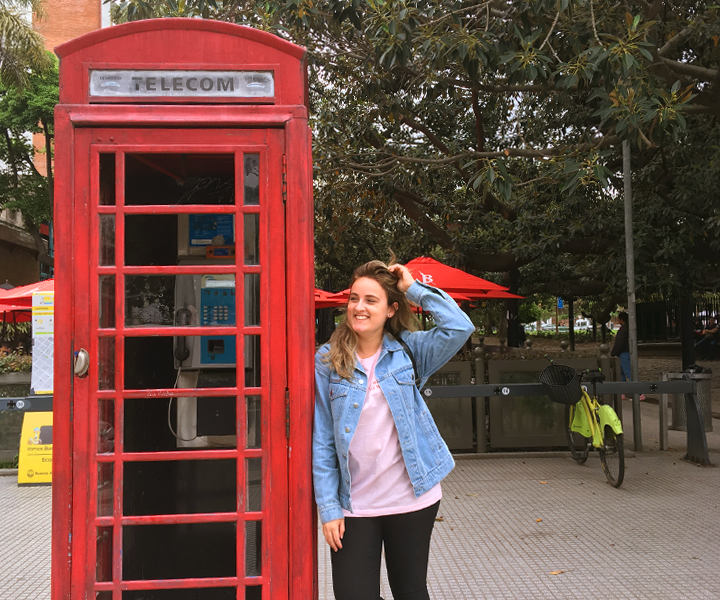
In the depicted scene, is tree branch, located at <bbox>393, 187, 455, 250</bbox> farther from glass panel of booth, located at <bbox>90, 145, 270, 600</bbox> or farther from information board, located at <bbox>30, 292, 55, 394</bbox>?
glass panel of booth, located at <bbox>90, 145, 270, 600</bbox>

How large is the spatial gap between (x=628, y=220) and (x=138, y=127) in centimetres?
633

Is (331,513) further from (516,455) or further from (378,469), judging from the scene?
(516,455)

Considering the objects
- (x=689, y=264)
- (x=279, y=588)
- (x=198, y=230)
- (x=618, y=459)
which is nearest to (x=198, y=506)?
(x=279, y=588)

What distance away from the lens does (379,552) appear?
7.36 feet

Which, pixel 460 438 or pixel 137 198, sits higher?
pixel 137 198

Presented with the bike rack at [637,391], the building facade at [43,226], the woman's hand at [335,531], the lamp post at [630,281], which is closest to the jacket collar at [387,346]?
the woman's hand at [335,531]

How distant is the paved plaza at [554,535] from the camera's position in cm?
378

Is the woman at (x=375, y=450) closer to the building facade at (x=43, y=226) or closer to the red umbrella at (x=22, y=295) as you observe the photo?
the red umbrella at (x=22, y=295)

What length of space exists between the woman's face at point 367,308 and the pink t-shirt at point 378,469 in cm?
25

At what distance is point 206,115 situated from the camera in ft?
7.86

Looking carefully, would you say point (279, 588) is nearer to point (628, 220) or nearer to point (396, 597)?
point (396, 597)

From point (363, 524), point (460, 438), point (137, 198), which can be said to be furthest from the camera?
point (460, 438)

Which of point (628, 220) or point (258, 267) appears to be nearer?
point (258, 267)

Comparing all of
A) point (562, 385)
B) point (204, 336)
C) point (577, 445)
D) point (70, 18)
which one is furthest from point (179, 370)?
point (70, 18)
